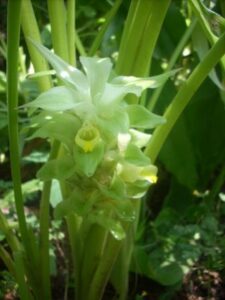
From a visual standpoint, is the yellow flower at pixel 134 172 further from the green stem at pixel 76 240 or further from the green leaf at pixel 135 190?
the green stem at pixel 76 240

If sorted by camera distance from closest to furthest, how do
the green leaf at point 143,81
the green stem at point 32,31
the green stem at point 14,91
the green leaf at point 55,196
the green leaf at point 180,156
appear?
the green stem at point 14,91 < the green leaf at point 143,81 < the green stem at point 32,31 < the green leaf at point 55,196 < the green leaf at point 180,156

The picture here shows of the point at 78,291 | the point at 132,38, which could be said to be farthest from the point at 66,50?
the point at 78,291

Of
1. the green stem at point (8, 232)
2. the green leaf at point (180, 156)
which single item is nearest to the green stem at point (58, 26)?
the green stem at point (8, 232)

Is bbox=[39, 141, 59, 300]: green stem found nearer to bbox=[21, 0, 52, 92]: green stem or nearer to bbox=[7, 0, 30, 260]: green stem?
bbox=[7, 0, 30, 260]: green stem

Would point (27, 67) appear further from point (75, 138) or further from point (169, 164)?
point (75, 138)

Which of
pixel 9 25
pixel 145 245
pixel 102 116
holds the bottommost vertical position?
pixel 145 245

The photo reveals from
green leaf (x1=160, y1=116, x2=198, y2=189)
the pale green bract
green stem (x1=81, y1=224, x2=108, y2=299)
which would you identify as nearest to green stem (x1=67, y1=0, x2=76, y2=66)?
the pale green bract
